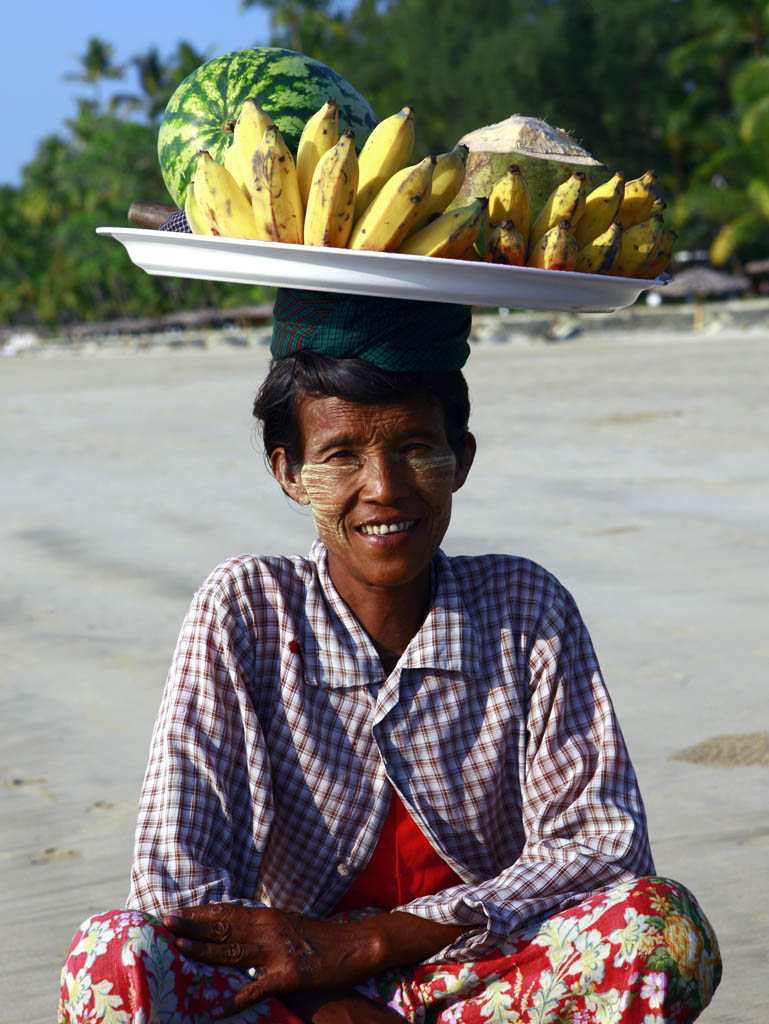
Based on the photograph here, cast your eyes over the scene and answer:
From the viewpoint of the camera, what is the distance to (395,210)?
1.92 metres

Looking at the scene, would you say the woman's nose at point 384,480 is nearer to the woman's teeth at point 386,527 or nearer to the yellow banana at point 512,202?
the woman's teeth at point 386,527

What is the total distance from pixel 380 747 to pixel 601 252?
33.0 inches

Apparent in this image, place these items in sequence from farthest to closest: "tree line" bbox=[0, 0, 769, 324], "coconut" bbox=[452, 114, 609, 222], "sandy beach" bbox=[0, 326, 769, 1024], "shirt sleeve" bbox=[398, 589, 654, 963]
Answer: "tree line" bbox=[0, 0, 769, 324]
"sandy beach" bbox=[0, 326, 769, 1024]
"coconut" bbox=[452, 114, 609, 222]
"shirt sleeve" bbox=[398, 589, 654, 963]

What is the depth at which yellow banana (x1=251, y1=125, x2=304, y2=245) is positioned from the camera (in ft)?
6.39

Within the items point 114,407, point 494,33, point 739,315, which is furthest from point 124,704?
point 494,33

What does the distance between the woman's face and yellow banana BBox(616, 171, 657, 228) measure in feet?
1.40

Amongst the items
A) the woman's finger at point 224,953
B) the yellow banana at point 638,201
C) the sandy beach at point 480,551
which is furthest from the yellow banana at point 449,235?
the sandy beach at point 480,551

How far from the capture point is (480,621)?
2277mm

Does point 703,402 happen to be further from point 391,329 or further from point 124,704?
point 391,329

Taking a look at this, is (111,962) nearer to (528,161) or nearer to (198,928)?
(198,928)

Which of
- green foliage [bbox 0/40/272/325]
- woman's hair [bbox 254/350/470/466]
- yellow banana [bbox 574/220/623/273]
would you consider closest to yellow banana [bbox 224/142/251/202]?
woman's hair [bbox 254/350/470/466]

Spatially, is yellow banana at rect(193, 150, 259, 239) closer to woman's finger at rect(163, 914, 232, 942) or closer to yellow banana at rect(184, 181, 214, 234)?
yellow banana at rect(184, 181, 214, 234)

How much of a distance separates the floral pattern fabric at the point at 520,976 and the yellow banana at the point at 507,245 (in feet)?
3.08

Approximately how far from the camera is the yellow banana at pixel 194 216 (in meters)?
2.07
